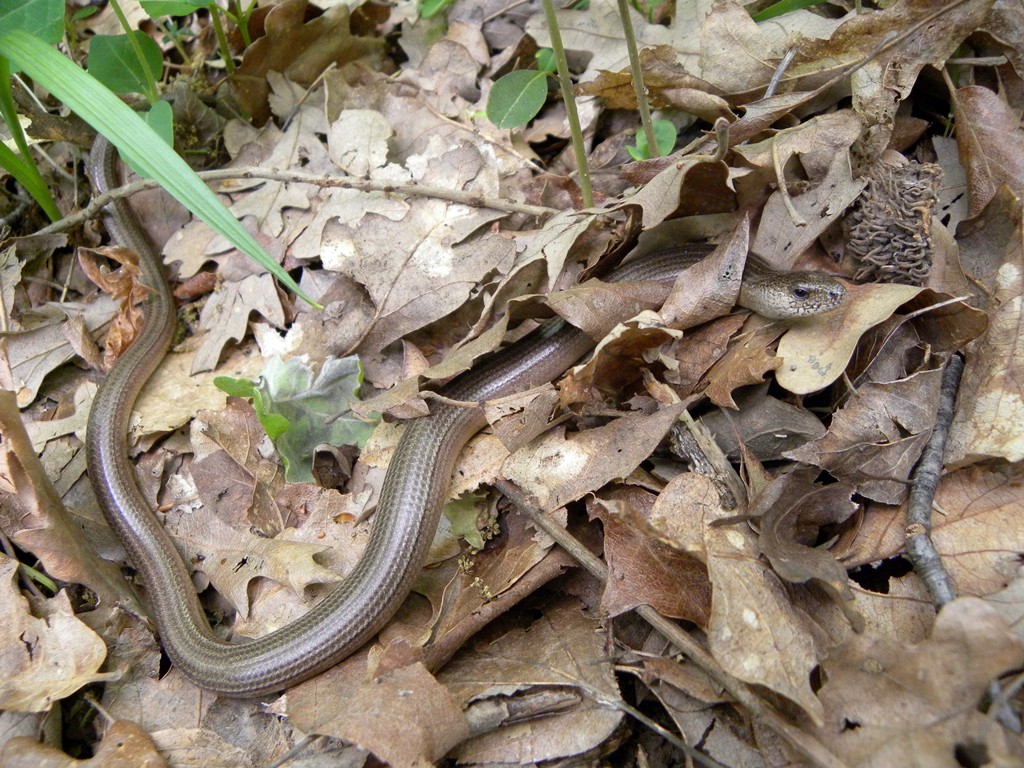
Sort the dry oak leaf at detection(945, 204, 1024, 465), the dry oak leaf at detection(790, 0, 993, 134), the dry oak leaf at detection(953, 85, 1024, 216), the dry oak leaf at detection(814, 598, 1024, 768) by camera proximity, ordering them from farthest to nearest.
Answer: the dry oak leaf at detection(790, 0, 993, 134), the dry oak leaf at detection(953, 85, 1024, 216), the dry oak leaf at detection(945, 204, 1024, 465), the dry oak leaf at detection(814, 598, 1024, 768)

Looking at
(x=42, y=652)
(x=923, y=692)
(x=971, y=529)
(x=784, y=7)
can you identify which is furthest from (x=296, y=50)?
(x=923, y=692)

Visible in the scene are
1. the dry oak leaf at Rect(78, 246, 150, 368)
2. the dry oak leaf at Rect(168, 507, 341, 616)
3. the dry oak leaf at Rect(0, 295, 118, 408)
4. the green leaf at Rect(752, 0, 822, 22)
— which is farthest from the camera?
the dry oak leaf at Rect(78, 246, 150, 368)

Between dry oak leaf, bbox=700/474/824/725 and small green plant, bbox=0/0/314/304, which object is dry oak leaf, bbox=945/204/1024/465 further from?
small green plant, bbox=0/0/314/304

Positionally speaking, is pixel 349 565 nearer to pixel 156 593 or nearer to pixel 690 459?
pixel 156 593

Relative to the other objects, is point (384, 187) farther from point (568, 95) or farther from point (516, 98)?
point (568, 95)

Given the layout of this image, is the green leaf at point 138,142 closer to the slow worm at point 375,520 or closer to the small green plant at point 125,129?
the small green plant at point 125,129

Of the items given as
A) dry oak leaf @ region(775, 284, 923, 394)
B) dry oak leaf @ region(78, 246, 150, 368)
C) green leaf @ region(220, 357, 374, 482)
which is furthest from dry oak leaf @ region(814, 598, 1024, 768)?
dry oak leaf @ region(78, 246, 150, 368)

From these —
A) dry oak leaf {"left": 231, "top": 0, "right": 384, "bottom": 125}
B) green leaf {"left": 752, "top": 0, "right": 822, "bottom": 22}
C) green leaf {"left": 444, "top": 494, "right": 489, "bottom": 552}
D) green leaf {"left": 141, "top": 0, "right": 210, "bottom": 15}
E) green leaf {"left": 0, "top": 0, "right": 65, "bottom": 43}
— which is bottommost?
green leaf {"left": 444, "top": 494, "right": 489, "bottom": 552}
